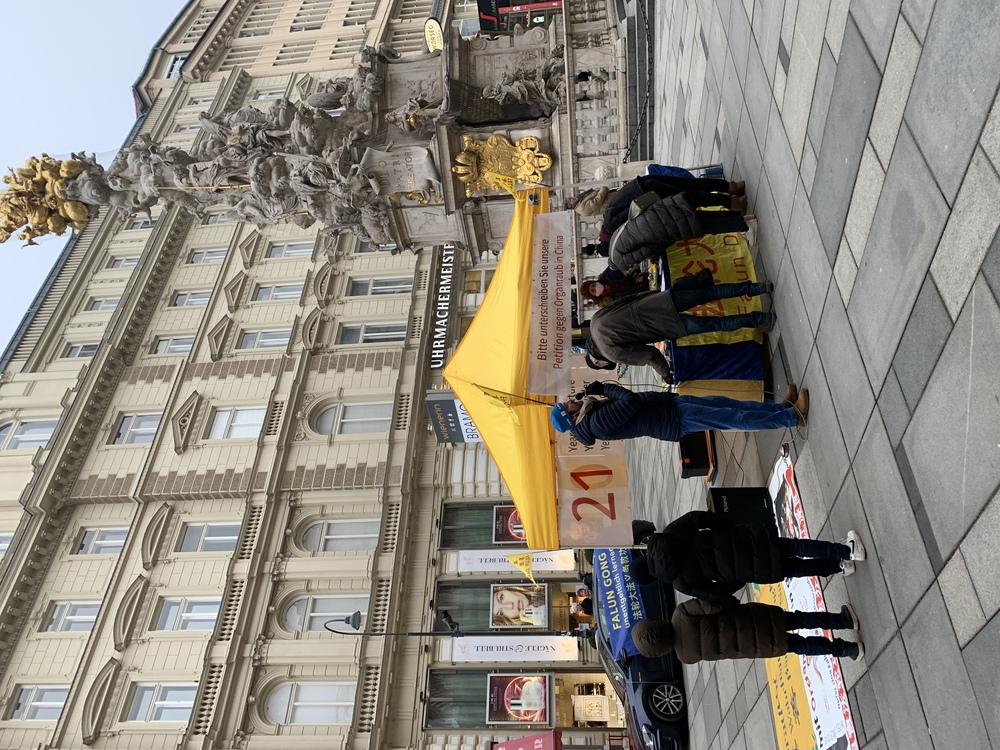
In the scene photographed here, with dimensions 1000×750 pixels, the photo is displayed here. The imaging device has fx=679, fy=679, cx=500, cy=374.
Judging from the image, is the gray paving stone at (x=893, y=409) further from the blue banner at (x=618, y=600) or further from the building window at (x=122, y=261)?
the building window at (x=122, y=261)

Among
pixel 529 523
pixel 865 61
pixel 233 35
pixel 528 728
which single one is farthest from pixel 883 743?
pixel 233 35

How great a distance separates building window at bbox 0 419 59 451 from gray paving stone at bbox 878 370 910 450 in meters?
24.5

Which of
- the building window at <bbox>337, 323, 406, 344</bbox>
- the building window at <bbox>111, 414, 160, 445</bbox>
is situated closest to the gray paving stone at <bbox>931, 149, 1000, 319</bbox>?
the building window at <bbox>337, 323, 406, 344</bbox>

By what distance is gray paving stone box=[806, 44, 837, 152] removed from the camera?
218 inches

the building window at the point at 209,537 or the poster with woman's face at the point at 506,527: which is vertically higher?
the poster with woman's face at the point at 506,527

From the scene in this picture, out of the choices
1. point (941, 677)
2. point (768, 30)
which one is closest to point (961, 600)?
point (941, 677)

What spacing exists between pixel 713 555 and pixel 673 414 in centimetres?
143

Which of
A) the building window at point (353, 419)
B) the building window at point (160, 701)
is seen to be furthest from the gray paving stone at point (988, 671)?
the building window at point (353, 419)

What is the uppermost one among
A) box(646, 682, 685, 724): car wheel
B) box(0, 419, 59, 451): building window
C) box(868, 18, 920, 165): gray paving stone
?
box(0, 419, 59, 451): building window

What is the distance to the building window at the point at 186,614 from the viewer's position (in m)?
18.3

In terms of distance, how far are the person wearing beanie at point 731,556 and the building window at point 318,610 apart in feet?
45.5

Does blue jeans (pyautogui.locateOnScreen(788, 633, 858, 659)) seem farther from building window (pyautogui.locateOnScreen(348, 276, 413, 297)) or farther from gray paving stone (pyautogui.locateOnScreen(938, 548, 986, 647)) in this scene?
building window (pyautogui.locateOnScreen(348, 276, 413, 297))

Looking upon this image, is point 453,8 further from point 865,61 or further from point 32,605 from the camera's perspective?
point 865,61

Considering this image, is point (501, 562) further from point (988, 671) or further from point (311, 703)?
point (988, 671)
